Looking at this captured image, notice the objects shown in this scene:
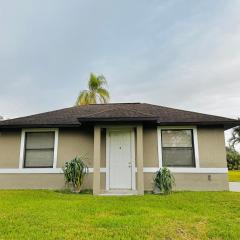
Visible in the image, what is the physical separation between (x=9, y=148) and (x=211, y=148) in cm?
808

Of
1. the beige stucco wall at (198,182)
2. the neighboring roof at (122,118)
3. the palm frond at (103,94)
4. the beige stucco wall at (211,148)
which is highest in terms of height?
the palm frond at (103,94)

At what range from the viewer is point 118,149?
944 centimetres

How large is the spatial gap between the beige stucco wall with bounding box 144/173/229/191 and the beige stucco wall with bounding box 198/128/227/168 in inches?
16.0

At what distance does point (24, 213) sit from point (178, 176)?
230 inches

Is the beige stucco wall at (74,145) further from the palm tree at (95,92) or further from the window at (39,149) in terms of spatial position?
the palm tree at (95,92)

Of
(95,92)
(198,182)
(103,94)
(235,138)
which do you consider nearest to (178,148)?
(198,182)

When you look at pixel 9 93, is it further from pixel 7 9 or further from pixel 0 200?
pixel 0 200

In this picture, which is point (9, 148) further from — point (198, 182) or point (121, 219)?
point (198, 182)

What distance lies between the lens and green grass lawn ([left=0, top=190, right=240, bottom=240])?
406cm

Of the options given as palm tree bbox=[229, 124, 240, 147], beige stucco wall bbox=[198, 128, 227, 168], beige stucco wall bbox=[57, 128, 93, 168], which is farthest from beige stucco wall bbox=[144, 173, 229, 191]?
palm tree bbox=[229, 124, 240, 147]

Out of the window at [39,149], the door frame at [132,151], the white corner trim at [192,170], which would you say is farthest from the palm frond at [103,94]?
the white corner trim at [192,170]

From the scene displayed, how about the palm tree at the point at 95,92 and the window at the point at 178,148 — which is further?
the palm tree at the point at 95,92

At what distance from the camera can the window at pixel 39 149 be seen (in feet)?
32.0

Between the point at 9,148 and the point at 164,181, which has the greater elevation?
the point at 9,148
